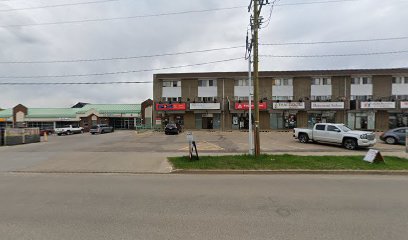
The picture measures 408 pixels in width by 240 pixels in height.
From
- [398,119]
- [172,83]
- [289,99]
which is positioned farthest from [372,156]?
[398,119]

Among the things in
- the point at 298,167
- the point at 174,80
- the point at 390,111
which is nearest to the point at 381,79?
the point at 390,111

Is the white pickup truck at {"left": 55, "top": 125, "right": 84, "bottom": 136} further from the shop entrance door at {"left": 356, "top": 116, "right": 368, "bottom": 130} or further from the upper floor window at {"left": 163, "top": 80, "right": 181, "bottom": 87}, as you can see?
the shop entrance door at {"left": 356, "top": 116, "right": 368, "bottom": 130}

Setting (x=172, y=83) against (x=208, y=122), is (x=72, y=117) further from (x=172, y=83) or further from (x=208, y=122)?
(x=208, y=122)

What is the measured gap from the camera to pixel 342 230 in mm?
3695

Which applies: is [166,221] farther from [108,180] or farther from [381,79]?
[381,79]

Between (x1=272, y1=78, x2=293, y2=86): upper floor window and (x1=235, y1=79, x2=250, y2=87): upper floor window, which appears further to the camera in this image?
(x1=235, y1=79, x2=250, y2=87): upper floor window

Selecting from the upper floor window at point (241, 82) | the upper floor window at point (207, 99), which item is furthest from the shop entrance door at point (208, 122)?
the upper floor window at point (241, 82)

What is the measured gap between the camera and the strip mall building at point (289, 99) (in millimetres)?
33406

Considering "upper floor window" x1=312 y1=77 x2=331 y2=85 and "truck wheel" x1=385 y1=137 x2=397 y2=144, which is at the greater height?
"upper floor window" x1=312 y1=77 x2=331 y2=85

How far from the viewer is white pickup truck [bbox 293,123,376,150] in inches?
566

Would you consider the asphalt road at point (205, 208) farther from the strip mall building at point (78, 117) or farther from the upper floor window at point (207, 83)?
the strip mall building at point (78, 117)

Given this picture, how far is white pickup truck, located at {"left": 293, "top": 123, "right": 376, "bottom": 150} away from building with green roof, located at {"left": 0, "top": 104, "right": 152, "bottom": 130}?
3707cm

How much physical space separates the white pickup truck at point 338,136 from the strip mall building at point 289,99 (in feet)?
53.7

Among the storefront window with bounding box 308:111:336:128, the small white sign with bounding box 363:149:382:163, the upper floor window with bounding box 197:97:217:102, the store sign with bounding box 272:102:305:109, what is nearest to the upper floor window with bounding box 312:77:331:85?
the store sign with bounding box 272:102:305:109
